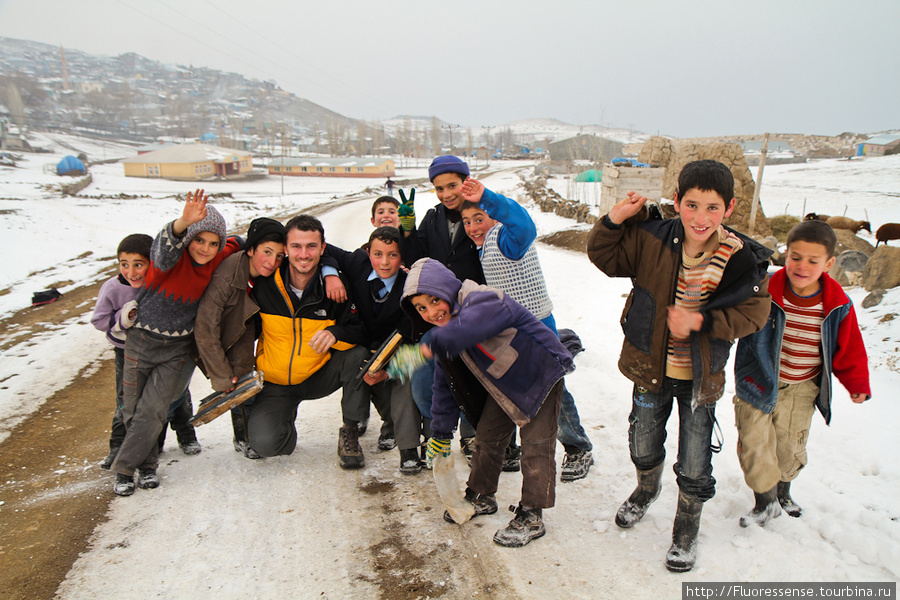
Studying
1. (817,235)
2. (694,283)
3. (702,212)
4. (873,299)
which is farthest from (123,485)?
(873,299)

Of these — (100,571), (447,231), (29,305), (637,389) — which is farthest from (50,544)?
(29,305)

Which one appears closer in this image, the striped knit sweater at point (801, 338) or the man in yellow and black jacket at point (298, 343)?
the striped knit sweater at point (801, 338)

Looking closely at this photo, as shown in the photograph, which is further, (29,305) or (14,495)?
(29,305)

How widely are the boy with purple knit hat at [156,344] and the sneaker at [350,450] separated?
1.23m

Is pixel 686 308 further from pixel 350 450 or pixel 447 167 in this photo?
pixel 350 450

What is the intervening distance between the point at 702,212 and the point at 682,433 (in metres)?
1.13

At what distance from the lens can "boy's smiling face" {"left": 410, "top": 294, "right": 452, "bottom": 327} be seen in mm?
2785

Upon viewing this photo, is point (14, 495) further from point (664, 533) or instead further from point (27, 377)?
point (664, 533)

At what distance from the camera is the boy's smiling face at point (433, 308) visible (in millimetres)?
2785

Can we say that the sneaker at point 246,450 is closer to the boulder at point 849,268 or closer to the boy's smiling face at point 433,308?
the boy's smiling face at point 433,308

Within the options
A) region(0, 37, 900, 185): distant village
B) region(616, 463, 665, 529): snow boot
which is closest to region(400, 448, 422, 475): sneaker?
region(616, 463, 665, 529): snow boot

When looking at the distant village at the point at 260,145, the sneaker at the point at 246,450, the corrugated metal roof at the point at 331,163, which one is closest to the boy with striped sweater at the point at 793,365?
the sneaker at the point at 246,450

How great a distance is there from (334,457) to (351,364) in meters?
0.73

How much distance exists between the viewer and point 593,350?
20.4ft
